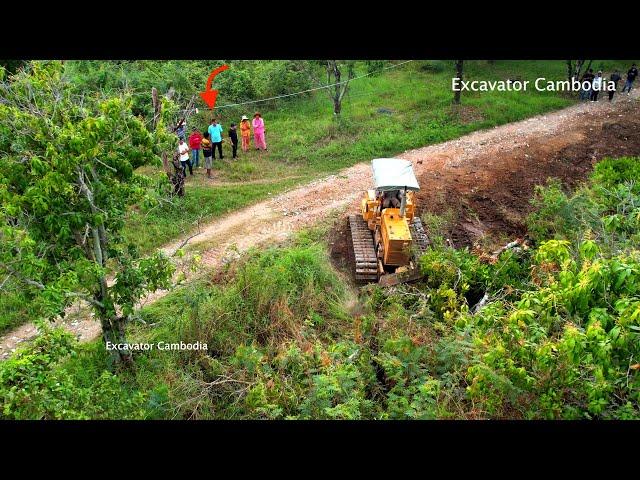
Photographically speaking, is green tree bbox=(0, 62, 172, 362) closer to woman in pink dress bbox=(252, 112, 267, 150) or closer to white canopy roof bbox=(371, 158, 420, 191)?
white canopy roof bbox=(371, 158, 420, 191)

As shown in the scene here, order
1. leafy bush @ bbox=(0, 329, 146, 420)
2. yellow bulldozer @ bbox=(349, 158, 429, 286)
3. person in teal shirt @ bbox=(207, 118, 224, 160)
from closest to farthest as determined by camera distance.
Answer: leafy bush @ bbox=(0, 329, 146, 420)
yellow bulldozer @ bbox=(349, 158, 429, 286)
person in teal shirt @ bbox=(207, 118, 224, 160)

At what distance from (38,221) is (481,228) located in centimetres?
951

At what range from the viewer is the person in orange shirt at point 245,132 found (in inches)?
632

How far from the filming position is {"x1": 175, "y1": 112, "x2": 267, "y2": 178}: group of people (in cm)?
1387

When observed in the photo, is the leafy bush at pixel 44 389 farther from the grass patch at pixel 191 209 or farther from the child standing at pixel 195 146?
the child standing at pixel 195 146

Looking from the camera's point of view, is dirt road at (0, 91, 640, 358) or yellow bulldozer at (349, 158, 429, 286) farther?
dirt road at (0, 91, 640, 358)

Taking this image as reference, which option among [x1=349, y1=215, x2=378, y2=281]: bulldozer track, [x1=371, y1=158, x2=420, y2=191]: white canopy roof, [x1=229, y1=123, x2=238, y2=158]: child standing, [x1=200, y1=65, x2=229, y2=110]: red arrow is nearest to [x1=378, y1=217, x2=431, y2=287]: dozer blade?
[x1=349, y1=215, x2=378, y2=281]: bulldozer track

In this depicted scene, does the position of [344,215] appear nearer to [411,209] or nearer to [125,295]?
[411,209]

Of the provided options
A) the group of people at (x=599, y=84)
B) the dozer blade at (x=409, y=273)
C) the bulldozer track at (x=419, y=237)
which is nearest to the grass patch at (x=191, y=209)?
the bulldozer track at (x=419, y=237)

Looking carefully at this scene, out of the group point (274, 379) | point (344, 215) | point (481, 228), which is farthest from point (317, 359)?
point (481, 228)

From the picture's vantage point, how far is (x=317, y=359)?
7918mm

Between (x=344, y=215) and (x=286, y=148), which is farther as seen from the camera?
(x=286, y=148)

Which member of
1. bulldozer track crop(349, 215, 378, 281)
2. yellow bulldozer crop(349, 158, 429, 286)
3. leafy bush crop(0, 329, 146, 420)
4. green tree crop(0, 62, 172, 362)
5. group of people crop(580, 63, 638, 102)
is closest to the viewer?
leafy bush crop(0, 329, 146, 420)

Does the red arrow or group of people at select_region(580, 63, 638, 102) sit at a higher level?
the red arrow
